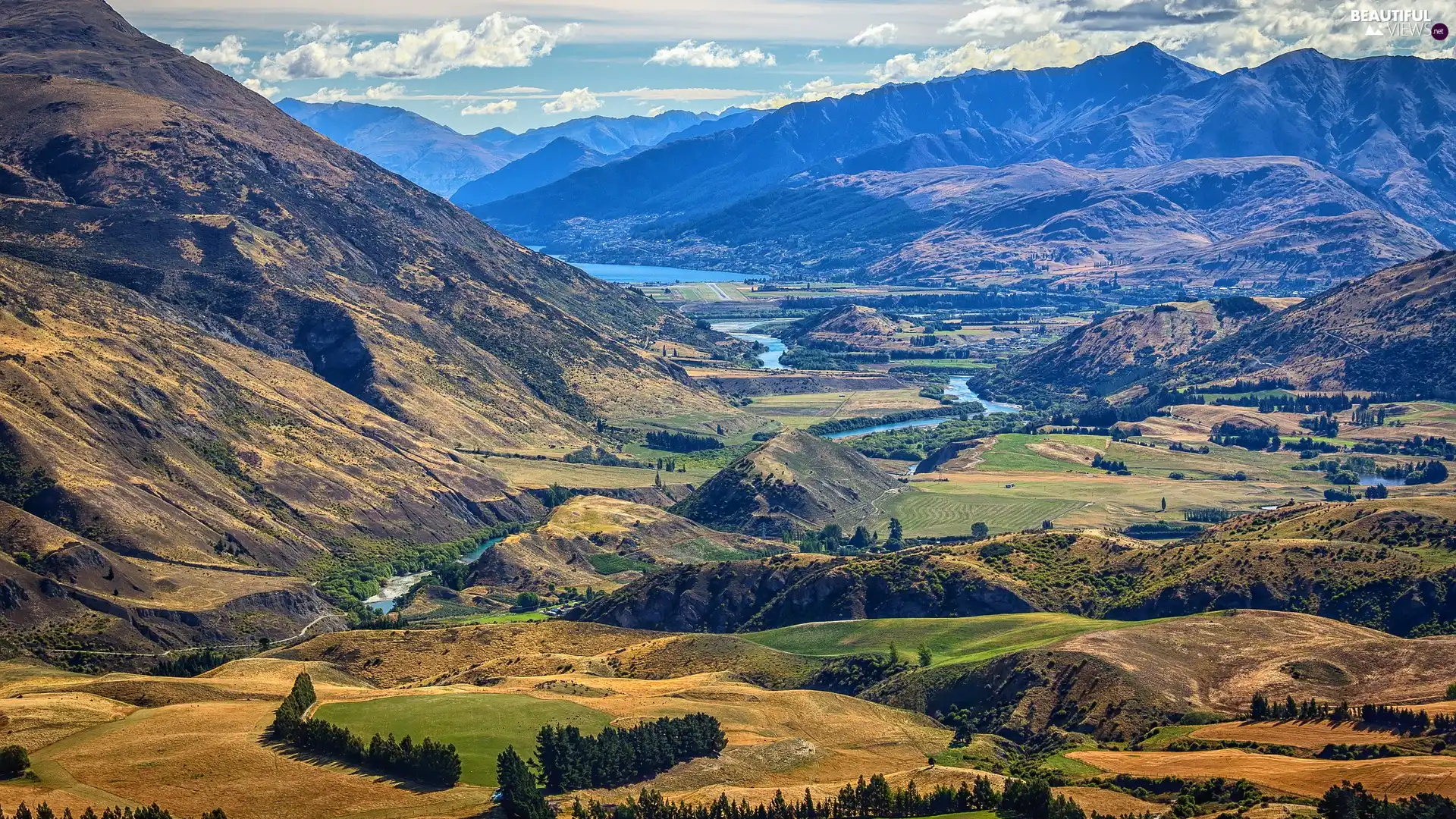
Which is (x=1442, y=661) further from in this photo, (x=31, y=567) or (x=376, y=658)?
(x=31, y=567)

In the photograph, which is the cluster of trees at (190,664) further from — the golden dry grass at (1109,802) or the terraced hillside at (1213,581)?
the golden dry grass at (1109,802)

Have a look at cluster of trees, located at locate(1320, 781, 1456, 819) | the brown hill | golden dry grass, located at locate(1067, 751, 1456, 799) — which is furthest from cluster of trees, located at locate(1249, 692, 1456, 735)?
cluster of trees, located at locate(1320, 781, 1456, 819)

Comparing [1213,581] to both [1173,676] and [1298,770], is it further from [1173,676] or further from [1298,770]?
[1298,770]

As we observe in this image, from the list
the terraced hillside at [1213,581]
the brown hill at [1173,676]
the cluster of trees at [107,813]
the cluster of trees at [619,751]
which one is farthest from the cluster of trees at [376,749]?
the terraced hillside at [1213,581]

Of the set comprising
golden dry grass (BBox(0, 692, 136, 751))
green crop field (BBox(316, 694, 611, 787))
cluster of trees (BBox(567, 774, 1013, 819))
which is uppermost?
golden dry grass (BBox(0, 692, 136, 751))

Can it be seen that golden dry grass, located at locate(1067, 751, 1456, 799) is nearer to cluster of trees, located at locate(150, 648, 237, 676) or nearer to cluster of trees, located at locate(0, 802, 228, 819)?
cluster of trees, located at locate(0, 802, 228, 819)

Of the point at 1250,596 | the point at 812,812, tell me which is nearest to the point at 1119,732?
the point at 812,812
